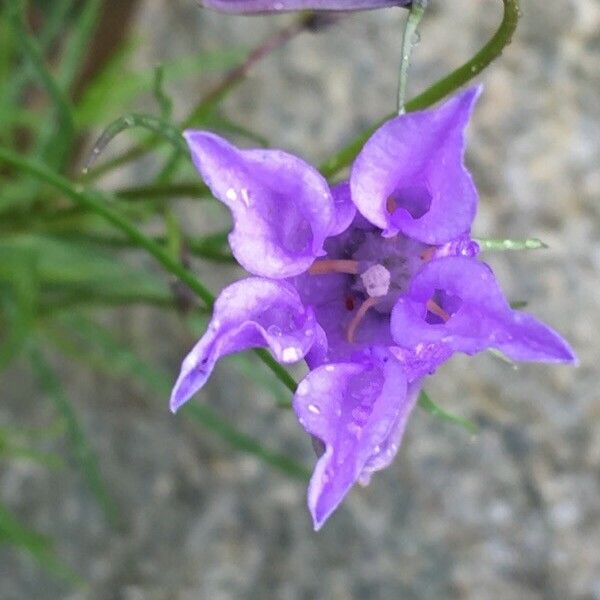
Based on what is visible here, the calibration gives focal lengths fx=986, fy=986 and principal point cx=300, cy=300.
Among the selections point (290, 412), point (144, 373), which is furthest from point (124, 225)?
point (290, 412)

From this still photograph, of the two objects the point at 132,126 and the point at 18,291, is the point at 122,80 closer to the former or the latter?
the point at 18,291

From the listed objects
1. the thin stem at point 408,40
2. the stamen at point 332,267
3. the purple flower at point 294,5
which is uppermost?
the purple flower at point 294,5

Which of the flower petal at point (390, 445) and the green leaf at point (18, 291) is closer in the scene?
the flower petal at point (390, 445)

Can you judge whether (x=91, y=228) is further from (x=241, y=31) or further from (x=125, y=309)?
(x=241, y=31)

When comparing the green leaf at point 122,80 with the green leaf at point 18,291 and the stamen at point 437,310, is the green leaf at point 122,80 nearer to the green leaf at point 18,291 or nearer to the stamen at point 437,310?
the green leaf at point 18,291

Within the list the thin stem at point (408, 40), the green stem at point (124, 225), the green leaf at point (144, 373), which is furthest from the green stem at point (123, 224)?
the green leaf at point (144, 373)
